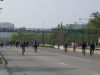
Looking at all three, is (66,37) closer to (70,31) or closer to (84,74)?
(70,31)

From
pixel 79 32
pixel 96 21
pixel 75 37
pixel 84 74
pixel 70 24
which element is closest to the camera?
pixel 84 74

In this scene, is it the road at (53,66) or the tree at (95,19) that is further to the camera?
the tree at (95,19)

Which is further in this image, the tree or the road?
the tree

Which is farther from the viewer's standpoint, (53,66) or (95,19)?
(95,19)

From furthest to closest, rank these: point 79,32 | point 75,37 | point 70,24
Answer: point 70,24
point 75,37
point 79,32

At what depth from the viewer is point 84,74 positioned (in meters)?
19.8

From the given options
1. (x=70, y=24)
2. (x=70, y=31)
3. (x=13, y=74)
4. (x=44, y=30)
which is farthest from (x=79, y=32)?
(x=13, y=74)

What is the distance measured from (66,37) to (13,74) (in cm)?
14723

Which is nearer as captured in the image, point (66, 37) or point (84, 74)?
point (84, 74)

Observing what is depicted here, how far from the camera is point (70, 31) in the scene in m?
165

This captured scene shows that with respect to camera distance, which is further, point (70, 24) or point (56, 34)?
point (70, 24)

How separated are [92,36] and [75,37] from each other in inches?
305

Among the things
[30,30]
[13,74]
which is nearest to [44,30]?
[30,30]

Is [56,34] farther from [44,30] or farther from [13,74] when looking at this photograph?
[13,74]
